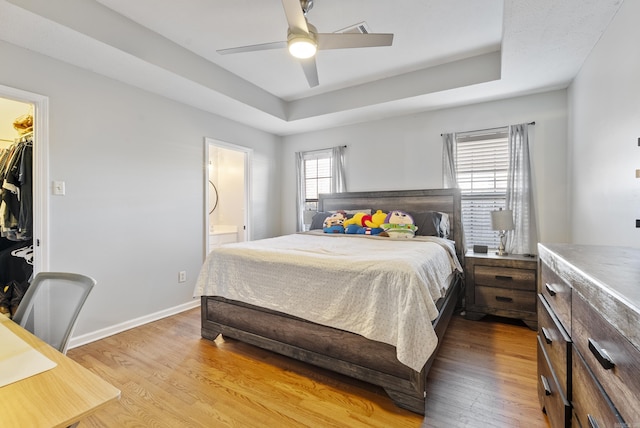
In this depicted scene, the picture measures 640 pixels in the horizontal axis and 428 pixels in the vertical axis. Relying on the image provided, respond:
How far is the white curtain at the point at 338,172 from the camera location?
175 inches

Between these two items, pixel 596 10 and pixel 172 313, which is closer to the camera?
pixel 596 10

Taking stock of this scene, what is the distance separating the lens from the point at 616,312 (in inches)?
26.6

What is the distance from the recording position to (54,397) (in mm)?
742

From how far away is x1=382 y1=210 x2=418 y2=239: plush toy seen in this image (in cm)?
321

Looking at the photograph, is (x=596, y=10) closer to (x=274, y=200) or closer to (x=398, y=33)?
(x=398, y=33)

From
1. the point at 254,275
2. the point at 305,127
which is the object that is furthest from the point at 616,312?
the point at 305,127

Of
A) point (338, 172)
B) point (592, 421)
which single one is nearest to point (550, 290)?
point (592, 421)

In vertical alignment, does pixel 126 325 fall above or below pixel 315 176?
below

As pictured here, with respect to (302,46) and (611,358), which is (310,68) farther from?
(611,358)

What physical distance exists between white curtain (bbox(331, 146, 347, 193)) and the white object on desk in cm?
379

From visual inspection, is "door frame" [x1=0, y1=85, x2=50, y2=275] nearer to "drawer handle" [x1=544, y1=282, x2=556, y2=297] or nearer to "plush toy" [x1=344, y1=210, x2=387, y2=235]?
"plush toy" [x1=344, y1=210, x2=387, y2=235]

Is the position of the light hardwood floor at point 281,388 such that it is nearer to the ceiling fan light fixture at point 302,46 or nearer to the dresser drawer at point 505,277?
the dresser drawer at point 505,277

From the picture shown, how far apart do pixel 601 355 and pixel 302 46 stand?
6.92ft

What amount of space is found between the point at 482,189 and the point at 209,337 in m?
3.43
